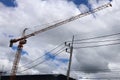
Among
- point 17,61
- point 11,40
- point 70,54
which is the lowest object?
point 70,54

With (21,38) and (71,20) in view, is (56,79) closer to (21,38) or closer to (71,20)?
(71,20)

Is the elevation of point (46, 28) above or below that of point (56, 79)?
above

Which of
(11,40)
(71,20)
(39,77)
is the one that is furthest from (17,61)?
(71,20)

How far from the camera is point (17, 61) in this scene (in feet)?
422

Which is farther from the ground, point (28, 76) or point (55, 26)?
point (55, 26)

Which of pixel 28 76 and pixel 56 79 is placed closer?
pixel 56 79

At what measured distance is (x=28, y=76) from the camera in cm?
11444

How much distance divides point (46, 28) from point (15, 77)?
25.7m

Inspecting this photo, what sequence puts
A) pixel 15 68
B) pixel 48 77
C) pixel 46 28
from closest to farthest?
pixel 48 77 → pixel 46 28 → pixel 15 68

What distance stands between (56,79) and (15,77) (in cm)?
2398

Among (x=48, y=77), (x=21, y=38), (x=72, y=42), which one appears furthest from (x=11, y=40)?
(x=72, y=42)

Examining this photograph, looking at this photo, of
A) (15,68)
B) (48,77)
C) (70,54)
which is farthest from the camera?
(15,68)

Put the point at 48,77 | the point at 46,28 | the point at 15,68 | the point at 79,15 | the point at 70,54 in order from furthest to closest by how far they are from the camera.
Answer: the point at 15,68 < the point at 46,28 < the point at 48,77 < the point at 79,15 < the point at 70,54

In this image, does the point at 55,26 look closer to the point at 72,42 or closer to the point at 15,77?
the point at 15,77
